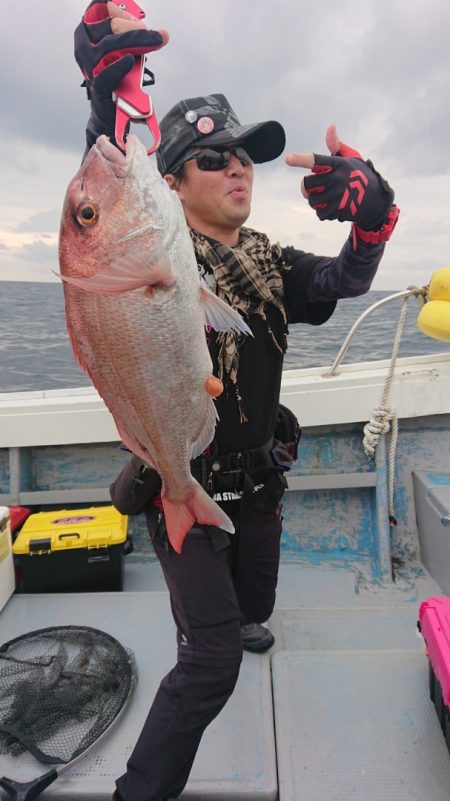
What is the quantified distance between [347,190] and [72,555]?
2.78m

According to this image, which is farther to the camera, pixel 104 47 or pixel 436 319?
pixel 436 319

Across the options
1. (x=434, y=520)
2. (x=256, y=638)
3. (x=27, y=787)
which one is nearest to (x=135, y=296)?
(x=27, y=787)

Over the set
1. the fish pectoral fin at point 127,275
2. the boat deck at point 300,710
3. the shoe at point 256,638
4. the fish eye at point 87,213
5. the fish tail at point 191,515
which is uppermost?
the fish eye at point 87,213

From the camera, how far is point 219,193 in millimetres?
2146

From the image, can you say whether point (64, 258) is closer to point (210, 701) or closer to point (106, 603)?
point (210, 701)

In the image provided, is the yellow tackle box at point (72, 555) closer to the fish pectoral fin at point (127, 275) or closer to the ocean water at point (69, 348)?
the fish pectoral fin at point (127, 275)

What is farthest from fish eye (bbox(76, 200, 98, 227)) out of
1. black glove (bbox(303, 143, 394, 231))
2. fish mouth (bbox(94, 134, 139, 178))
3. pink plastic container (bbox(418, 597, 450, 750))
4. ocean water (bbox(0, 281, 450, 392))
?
ocean water (bbox(0, 281, 450, 392))

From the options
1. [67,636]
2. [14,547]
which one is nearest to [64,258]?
[67,636]

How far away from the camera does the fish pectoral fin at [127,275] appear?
150 centimetres

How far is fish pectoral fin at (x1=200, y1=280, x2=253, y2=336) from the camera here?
1.66 m

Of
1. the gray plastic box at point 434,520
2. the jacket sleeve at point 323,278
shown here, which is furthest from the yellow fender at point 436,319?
the jacket sleeve at point 323,278

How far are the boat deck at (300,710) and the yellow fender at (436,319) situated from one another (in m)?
1.74

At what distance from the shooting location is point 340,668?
268cm

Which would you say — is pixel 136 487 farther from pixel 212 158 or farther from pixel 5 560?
pixel 5 560
